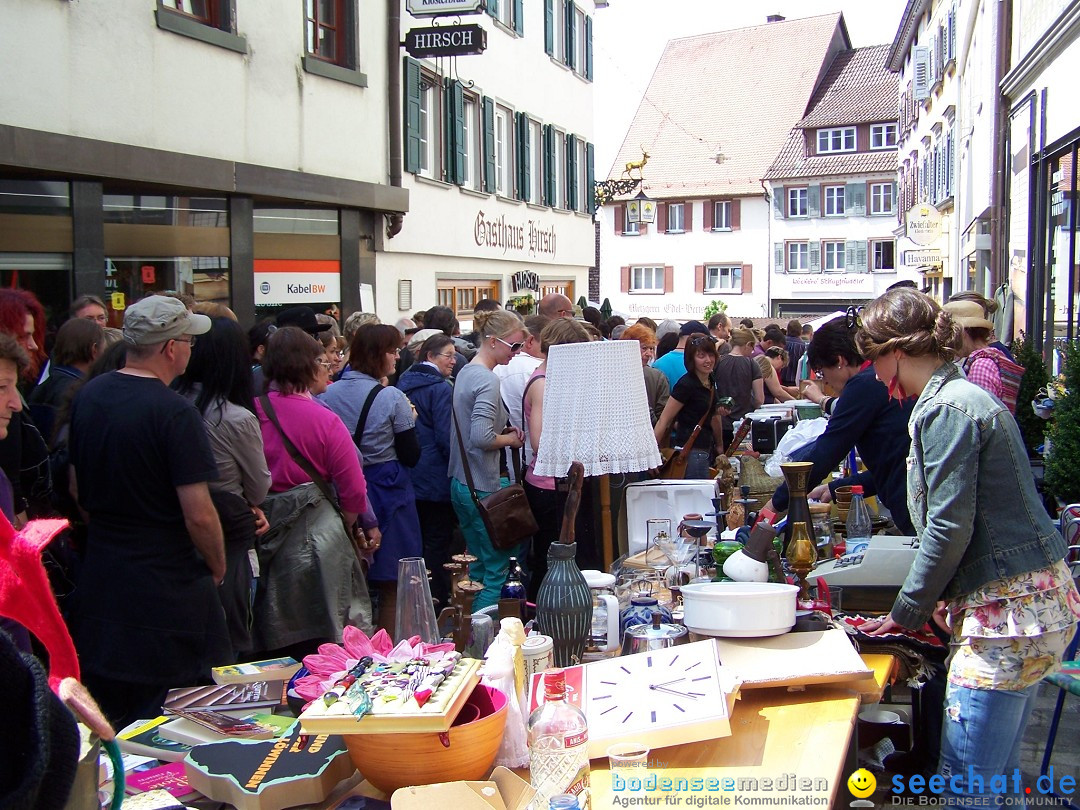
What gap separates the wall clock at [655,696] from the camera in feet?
7.91

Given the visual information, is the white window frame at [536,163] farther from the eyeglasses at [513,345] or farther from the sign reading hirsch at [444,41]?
the eyeglasses at [513,345]

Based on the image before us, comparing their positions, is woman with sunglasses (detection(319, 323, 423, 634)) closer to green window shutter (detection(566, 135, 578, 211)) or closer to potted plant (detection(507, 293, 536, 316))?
potted plant (detection(507, 293, 536, 316))

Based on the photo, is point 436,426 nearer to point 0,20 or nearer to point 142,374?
point 142,374

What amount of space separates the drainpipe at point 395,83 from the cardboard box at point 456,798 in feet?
38.5

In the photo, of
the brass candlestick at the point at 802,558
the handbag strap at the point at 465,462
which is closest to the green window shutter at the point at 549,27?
the handbag strap at the point at 465,462

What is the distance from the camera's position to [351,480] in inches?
183

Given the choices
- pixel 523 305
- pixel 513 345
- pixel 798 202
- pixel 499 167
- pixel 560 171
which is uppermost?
Answer: pixel 798 202

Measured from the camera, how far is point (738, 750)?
249 centimetres

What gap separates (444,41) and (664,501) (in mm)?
9274

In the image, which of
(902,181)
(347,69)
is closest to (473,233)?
(347,69)

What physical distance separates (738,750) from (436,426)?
396 centimetres

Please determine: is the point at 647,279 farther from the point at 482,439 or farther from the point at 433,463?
the point at 482,439

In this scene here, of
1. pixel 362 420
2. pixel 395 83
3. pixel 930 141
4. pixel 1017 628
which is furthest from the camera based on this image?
pixel 930 141

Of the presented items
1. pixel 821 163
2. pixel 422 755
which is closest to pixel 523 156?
pixel 422 755
